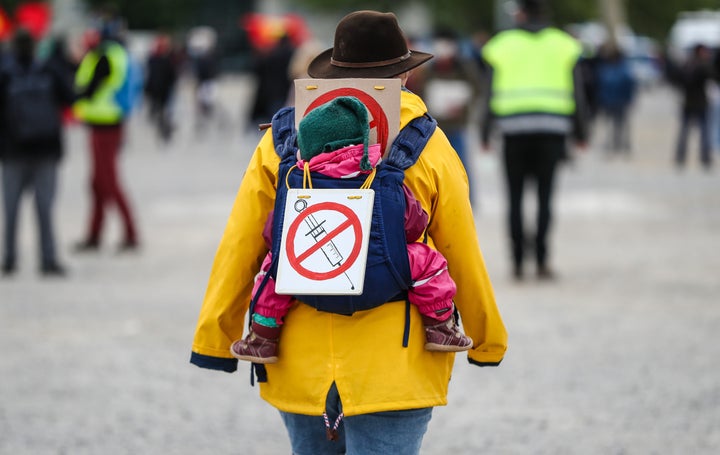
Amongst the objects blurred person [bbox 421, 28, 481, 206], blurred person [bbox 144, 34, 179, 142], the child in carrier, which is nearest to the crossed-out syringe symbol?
the child in carrier

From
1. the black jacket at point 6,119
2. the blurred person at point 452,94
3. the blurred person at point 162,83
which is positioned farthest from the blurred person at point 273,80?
the black jacket at point 6,119

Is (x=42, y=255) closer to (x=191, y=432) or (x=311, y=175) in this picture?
(x=191, y=432)

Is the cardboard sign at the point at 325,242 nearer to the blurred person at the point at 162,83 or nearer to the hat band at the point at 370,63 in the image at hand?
the hat band at the point at 370,63

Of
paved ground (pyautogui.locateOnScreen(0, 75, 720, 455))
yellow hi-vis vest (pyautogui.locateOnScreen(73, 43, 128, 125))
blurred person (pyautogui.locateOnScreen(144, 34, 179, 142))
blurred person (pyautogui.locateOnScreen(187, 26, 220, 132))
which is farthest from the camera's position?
blurred person (pyautogui.locateOnScreen(187, 26, 220, 132))

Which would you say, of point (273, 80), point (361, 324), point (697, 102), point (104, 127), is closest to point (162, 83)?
point (273, 80)

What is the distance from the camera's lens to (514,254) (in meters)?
9.88

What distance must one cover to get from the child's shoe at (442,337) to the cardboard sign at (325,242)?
29 centimetres

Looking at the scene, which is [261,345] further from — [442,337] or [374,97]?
[374,97]

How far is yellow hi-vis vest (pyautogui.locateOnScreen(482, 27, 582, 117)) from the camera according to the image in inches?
368

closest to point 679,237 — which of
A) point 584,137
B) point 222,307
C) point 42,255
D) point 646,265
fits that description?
point 646,265

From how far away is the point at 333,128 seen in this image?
10.9 ft

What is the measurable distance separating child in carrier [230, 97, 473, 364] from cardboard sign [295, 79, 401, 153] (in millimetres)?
62

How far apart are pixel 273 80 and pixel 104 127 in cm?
608

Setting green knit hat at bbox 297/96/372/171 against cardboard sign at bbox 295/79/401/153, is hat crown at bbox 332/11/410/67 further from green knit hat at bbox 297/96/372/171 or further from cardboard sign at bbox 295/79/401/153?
green knit hat at bbox 297/96/372/171
